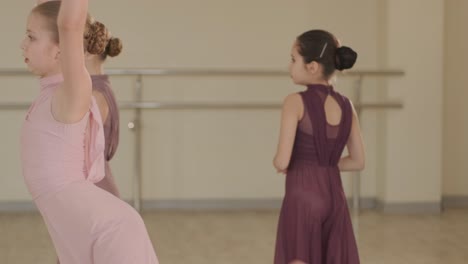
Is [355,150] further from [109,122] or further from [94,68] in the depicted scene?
[94,68]

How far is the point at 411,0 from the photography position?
278 inches

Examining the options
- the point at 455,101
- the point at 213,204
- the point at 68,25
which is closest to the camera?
the point at 68,25

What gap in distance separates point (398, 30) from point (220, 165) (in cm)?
175

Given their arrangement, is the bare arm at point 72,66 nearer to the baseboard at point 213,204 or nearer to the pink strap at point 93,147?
the pink strap at point 93,147

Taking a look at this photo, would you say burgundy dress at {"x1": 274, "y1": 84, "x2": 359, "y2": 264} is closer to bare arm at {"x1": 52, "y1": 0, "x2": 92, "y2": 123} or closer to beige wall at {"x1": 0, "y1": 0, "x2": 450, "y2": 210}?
bare arm at {"x1": 52, "y1": 0, "x2": 92, "y2": 123}

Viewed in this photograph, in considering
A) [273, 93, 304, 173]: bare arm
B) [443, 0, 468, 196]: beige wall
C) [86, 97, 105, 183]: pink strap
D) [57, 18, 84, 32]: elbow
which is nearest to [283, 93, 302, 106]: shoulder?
[273, 93, 304, 173]: bare arm

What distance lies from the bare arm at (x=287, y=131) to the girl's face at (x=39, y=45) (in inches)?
57.8

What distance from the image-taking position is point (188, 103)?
285 inches

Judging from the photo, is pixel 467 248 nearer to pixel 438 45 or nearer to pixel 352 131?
pixel 438 45

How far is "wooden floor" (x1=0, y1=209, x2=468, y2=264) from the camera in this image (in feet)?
18.6

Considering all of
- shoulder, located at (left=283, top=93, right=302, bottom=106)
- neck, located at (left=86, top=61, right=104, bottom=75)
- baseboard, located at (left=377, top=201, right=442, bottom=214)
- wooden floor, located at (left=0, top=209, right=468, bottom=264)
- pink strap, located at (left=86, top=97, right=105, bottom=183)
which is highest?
neck, located at (left=86, top=61, right=104, bottom=75)

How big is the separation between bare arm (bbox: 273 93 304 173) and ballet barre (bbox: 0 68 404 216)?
3299 millimetres

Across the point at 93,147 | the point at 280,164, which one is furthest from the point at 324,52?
the point at 93,147

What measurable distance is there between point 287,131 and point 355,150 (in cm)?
34
